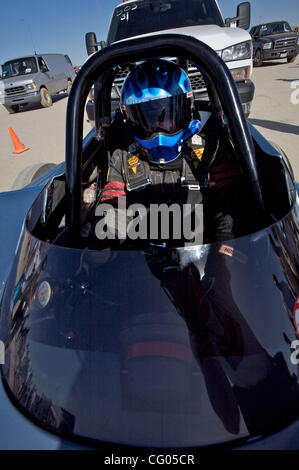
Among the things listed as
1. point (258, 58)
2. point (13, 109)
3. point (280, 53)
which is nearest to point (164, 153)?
point (13, 109)

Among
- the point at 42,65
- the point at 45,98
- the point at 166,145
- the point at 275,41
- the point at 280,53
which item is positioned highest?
the point at 42,65

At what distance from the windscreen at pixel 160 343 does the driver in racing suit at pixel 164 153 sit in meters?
0.50

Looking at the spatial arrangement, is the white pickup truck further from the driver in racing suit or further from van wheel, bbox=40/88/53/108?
van wheel, bbox=40/88/53/108

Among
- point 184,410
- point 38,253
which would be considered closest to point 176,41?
point 38,253

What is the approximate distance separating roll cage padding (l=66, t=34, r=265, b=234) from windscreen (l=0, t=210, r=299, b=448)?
12.6 inches

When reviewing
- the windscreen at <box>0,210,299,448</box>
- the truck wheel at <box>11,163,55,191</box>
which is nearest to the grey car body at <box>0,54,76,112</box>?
the truck wheel at <box>11,163,55,191</box>

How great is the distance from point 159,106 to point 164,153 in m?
0.26

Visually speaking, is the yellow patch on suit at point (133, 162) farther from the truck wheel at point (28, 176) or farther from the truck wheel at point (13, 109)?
the truck wheel at point (13, 109)

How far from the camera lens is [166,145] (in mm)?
1736

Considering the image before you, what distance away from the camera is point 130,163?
74.3 inches

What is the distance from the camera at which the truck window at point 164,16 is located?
485cm

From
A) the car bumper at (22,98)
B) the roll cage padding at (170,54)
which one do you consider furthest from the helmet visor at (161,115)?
the car bumper at (22,98)

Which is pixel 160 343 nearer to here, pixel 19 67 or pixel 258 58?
pixel 19 67
